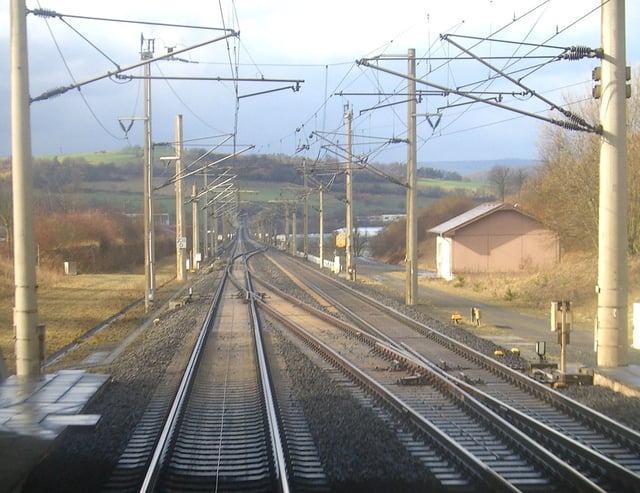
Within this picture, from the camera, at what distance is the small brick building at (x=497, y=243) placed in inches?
1708

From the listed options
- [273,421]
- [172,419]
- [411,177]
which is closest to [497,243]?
[411,177]

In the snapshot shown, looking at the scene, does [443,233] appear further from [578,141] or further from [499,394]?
[499,394]

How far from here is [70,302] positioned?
1300 inches

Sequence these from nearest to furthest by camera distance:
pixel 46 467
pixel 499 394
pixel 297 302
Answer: pixel 46 467 → pixel 499 394 → pixel 297 302

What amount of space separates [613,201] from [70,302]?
25.9 meters

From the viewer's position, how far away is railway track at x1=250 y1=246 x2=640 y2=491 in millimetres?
7262

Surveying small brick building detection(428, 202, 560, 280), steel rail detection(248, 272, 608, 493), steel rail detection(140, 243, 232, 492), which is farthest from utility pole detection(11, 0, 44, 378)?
small brick building detection(428, 202, 560, 280)

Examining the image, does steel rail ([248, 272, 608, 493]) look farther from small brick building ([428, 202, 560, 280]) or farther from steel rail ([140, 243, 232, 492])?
small brick building ([428, 202, 560, 280])

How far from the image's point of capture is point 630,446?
822 centimetres

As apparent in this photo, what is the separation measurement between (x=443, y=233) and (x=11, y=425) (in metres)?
37.3

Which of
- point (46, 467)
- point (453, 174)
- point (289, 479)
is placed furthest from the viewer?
point (453, 174)

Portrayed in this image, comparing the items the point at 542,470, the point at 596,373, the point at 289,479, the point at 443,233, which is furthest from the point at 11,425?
the point at 443,233

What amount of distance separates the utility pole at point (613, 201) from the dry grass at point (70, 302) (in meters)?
11.8

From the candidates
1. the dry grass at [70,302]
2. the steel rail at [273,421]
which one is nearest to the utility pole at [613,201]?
the steel rail at [273,421]
